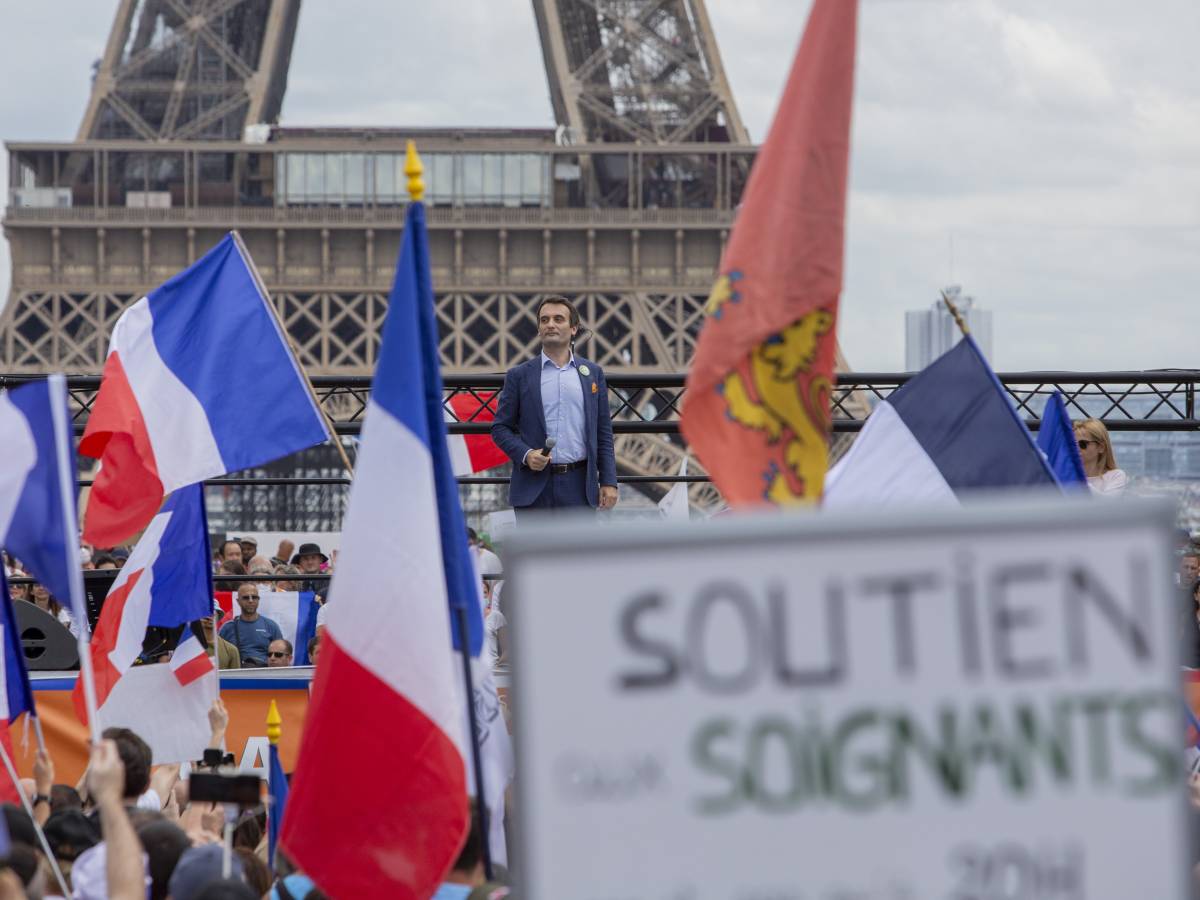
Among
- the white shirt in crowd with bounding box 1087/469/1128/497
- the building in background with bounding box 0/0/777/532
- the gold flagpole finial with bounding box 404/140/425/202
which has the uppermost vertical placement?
the building in background with bounding box 0/0/777/532

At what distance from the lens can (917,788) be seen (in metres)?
2.94

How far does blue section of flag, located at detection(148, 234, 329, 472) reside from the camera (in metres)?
7.36

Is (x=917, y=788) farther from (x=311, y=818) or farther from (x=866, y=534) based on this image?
(x=311, y=818)

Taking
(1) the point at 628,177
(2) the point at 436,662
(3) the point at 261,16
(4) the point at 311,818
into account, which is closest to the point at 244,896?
(4) the point at 311,818

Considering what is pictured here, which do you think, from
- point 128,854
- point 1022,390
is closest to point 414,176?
point 128,854

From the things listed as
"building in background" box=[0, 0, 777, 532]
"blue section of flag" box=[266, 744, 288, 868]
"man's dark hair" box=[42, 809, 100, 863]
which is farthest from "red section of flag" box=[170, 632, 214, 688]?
"building in background" box=[0, 0, 777, 532]

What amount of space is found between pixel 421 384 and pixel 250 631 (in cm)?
744

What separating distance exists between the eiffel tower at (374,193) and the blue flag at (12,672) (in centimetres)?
3785

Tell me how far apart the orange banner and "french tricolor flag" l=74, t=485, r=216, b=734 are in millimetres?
802

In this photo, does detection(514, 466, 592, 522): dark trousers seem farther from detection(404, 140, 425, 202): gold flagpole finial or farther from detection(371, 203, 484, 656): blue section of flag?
detection(404, 140, 425, 202): gold flagpole finial

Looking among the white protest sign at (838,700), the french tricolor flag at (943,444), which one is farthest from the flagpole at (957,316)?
the white protest sign at (838,700)

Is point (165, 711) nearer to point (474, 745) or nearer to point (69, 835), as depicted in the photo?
point (69, 835)

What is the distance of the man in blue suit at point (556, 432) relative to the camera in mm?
8914

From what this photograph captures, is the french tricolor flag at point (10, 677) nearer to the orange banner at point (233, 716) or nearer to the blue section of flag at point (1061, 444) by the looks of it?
the orange banner at point (233, 716)
